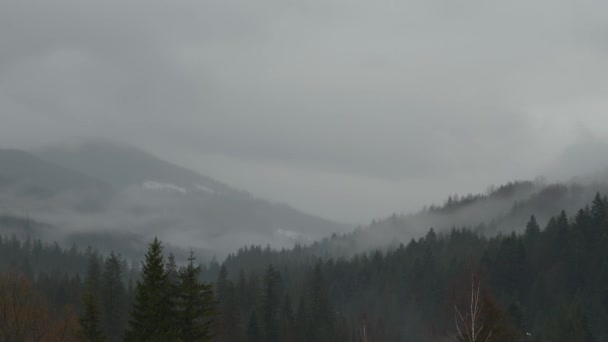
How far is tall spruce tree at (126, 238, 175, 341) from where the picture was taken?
39.2 meters

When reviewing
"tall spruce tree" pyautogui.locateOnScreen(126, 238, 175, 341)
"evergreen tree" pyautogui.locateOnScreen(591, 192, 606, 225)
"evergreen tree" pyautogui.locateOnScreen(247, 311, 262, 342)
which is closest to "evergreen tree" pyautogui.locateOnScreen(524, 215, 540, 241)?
"evergreen tree" pyautogui.locateOnScreen(591, 192, 606, 225)

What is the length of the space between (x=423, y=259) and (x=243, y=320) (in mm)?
61481

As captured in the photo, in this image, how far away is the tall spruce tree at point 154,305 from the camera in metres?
39.2

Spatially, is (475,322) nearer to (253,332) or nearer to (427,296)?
(253,332)

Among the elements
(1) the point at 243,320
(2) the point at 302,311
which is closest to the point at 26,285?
(2) the point at 302,311

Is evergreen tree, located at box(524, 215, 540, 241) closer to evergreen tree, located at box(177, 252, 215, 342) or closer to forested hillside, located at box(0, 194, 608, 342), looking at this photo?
forested hillside, located at box(0, 194, 608, 342)

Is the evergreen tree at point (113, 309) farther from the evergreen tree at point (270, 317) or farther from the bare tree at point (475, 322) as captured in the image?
the bare tree at point (475, 322)

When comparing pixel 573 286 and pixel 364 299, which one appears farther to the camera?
pixel 364 299

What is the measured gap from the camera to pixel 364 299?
584 feet

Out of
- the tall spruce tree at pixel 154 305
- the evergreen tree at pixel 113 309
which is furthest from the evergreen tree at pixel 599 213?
the tall spruce tree at pixel 154 305

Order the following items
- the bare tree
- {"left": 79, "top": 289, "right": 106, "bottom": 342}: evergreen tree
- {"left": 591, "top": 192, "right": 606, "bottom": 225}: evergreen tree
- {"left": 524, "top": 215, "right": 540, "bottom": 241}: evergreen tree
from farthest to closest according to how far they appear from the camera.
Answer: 1. {"left": 524, "top": 215, "right": 540, "bottom": 241}: evergreen tree
2. {"left": 591, "top": 192, "right": 606, "bottom": 225}: evergreen tree
3. {"left": 79, "top": 289, "right": 106, "bottom": 342}: evergreen tree
4. the bare tree

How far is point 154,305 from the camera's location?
39344mm

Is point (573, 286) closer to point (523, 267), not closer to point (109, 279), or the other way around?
point (523, 267)

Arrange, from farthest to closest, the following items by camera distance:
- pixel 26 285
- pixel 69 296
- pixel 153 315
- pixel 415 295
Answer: pixel 415 295 < pixel 69 296 < pixel 26 285 < pixel 153 315
